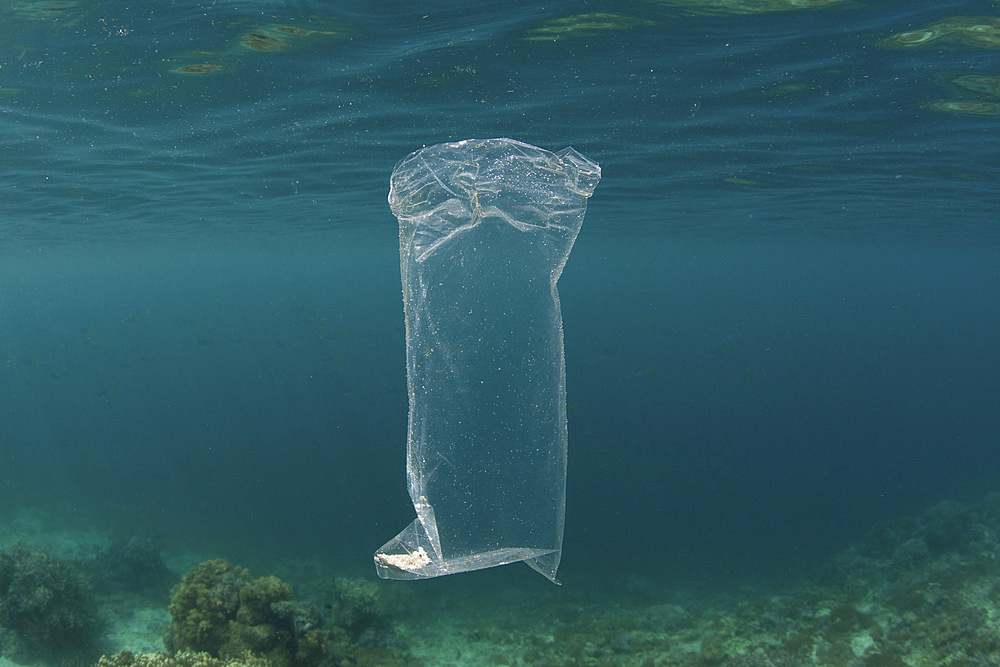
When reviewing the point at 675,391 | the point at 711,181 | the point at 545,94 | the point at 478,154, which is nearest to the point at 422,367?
the point at 478,154

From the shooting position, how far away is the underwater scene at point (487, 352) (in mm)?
3592

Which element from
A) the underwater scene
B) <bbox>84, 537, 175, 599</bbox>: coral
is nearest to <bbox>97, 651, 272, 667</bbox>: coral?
the underwater scene

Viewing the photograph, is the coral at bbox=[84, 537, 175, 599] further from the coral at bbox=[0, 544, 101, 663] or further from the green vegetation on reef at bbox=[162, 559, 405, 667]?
the green vegetation on reef at bbox=[162, 559, 405, 667]

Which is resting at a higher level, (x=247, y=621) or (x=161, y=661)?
(x=161, y=661)

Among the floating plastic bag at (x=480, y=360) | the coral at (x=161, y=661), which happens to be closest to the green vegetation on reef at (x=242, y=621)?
the coral at (x=161, y=661)

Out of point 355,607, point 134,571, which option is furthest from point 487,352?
point 134,571

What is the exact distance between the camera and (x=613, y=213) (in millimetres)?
24875

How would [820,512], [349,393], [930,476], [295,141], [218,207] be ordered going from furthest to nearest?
[349,393] → [930,476] → [218,207] → [820,512] → [295,141]

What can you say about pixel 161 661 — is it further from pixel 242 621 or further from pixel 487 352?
pixel 487 352

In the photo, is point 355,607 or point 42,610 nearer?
point 42,610

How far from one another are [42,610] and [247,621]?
4085 mm

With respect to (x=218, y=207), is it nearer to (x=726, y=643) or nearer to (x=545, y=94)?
(x=545, y=94)

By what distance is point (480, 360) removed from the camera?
343 centimetres

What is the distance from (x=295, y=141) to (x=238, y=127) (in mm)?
1394
